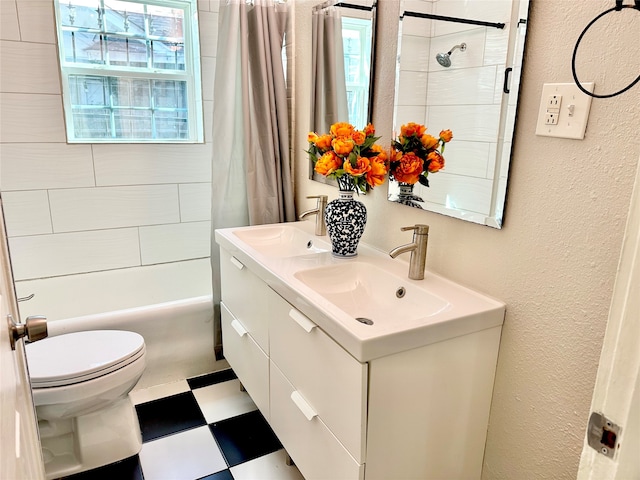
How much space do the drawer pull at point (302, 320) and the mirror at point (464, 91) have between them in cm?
55

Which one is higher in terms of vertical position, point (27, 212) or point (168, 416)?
point (27, 212)

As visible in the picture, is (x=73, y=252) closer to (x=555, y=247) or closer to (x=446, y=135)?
(x=446, y=135)

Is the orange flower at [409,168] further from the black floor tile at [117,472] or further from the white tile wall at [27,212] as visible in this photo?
the white tile wall at [27,212]

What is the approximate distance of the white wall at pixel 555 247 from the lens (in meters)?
0.97

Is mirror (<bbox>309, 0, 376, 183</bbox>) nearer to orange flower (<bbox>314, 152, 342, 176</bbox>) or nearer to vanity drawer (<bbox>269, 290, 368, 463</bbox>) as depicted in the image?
orange flower (<bbox>314, 152, 342, 176</bbox>)

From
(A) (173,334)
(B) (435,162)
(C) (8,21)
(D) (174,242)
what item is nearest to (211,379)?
(A) (173,334)

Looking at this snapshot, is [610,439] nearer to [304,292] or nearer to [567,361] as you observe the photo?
[567,361]

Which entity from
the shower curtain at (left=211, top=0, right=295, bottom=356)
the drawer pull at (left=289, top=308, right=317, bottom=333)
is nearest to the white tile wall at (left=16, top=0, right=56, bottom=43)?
the shower curtain at (left=211, top=0, right=295, bottom=356)

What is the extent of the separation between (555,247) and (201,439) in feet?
5.19

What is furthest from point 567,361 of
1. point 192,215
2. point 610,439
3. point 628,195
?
point 192,215

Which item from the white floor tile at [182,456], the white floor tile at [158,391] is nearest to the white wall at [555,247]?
the white floor tile at [182,456]

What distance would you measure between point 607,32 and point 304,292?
957 mm

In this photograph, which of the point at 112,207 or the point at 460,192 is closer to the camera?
the point at 460,192

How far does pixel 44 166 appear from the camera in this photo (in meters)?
2.51
